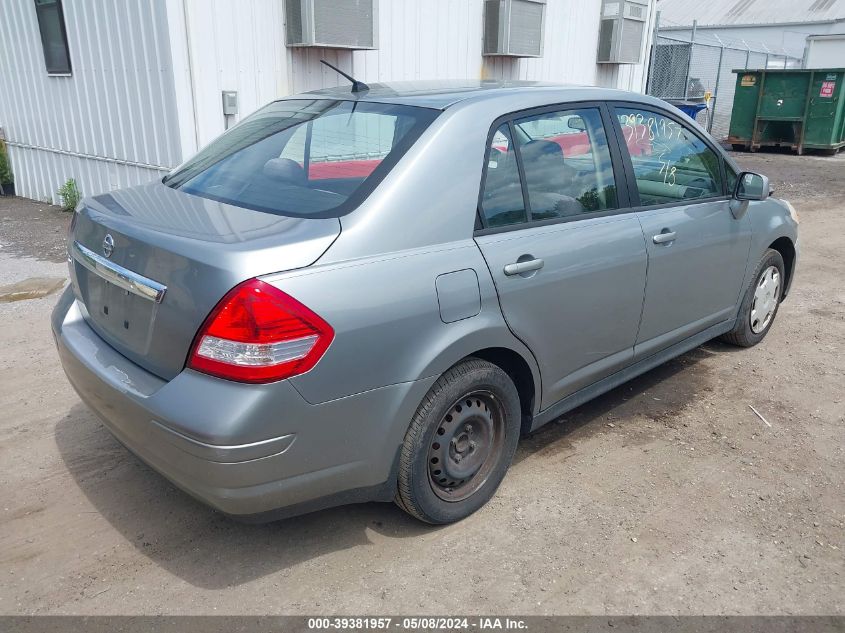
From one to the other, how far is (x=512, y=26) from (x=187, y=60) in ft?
14.1

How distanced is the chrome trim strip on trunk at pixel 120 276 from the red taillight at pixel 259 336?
0.92 ft

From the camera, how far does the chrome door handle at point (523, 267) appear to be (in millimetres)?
2904

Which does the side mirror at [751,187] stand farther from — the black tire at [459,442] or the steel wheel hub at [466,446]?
the steel wheel hub at [466,446]

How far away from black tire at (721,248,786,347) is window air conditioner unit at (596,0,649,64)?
7273mm

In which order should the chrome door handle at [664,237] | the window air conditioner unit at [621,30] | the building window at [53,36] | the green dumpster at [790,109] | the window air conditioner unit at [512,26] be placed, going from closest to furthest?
the chrome door handle at [664,237] → the building window at [53,36] → the window air conditioner unit at [512,26] → the window air conditioner unit at [621,30] → the green dumpster at [790,109]

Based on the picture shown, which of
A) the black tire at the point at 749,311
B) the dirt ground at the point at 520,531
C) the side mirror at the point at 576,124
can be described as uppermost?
the side mirror at the point at 576,124

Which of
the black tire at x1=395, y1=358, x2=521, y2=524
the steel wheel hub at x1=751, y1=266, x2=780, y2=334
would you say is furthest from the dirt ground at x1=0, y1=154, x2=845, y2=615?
the steel wheel hub at x1=751, y1=266, x2=780, y2=334

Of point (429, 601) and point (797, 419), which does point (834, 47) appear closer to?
point (797, 419)

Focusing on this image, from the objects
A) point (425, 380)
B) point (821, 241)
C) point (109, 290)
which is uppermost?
point (109, 290)

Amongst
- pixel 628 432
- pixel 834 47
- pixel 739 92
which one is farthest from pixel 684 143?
pixel 834 47

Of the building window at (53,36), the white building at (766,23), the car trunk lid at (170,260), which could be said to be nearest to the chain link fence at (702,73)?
the white building at (766,23)

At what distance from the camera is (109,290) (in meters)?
2.76

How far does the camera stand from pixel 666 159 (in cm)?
399

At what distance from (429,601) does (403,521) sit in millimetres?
511
